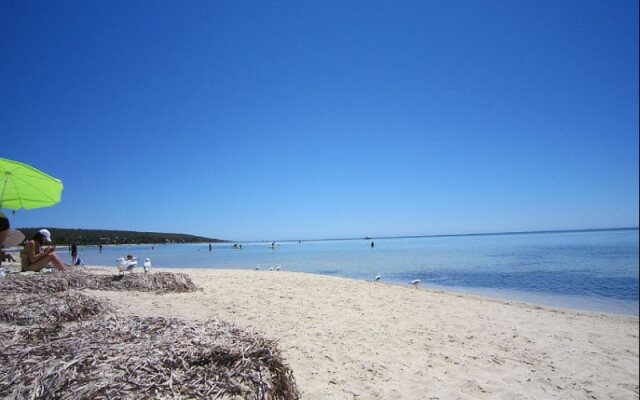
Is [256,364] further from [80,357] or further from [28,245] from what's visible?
[28,245]

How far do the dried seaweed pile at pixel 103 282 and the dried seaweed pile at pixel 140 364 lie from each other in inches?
→ 200

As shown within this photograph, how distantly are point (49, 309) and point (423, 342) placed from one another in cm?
647

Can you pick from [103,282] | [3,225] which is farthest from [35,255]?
[3,225]

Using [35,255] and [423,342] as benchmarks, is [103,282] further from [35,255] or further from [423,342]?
[423,342]

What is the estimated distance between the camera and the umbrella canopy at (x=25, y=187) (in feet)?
18.4

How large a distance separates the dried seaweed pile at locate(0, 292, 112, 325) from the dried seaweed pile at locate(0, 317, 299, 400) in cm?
120

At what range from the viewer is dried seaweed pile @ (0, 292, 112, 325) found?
4.66m

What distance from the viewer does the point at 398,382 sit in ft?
16.6

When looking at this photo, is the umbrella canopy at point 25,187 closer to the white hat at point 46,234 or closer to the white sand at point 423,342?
the white sand at point 423,342

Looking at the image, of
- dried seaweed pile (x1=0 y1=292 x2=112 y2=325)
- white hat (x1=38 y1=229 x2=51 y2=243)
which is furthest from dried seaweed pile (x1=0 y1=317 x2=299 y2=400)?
white hat (x1=38 y1=229 x2=51 y2=243)

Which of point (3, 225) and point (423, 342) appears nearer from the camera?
point (3, 225)

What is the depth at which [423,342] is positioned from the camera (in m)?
7.03

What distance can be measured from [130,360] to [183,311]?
570 cm

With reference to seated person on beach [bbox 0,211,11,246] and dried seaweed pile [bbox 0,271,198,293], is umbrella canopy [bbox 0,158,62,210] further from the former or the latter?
dried seaweed pile [bbox 0,271,198,293]
